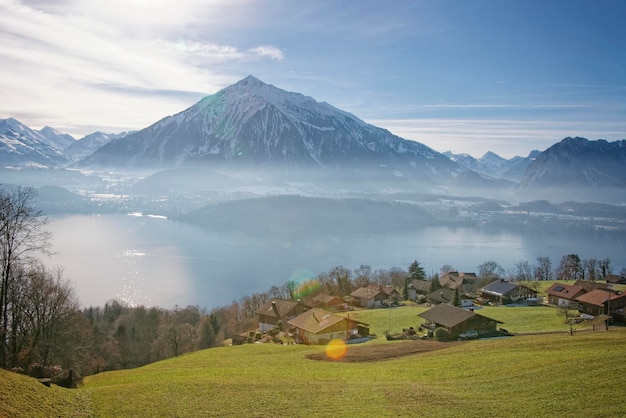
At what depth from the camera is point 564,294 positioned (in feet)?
151

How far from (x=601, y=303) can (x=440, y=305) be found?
556 inches

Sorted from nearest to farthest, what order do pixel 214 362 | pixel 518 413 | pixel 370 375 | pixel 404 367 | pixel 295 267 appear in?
pixel 518 413 < pixel 370 375 < pixel 404 367 < pixel 214 362 < pixel 295 267

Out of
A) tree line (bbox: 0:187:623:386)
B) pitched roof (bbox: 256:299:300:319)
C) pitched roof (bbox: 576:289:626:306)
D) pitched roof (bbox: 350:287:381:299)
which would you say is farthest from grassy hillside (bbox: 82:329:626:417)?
pitched roof (bbox: 350:287:381:299)

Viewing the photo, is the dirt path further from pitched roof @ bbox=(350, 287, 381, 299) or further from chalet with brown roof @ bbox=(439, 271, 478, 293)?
chalet with brown roof @ bbox=(439, 271, 478, 293)

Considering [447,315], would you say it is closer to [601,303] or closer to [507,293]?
[601,303]

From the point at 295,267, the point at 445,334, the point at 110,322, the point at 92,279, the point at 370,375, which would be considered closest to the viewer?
the point at 370,375

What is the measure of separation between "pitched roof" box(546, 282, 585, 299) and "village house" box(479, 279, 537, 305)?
3.66m

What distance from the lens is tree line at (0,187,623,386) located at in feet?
69.5

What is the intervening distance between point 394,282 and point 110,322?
46598mm

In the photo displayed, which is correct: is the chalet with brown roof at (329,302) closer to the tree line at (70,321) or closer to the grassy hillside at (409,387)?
the tree line at (70,321)

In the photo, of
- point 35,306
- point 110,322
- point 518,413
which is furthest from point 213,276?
point 518,413

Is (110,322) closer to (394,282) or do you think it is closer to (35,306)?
(35,306)

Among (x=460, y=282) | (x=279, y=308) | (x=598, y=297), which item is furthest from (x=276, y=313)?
(x=460, y=282)

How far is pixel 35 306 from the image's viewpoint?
85.6 ft
